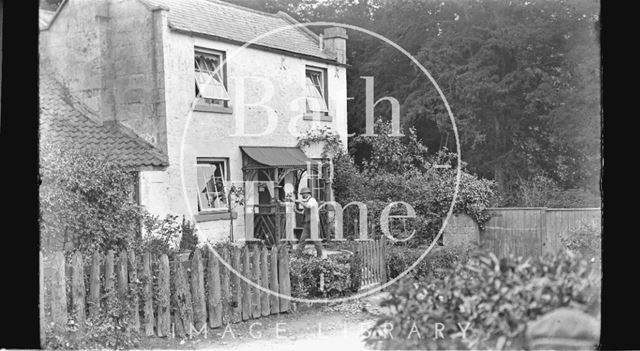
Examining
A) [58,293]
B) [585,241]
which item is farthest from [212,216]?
[585,241]

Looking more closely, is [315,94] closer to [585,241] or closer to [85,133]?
[85,133]

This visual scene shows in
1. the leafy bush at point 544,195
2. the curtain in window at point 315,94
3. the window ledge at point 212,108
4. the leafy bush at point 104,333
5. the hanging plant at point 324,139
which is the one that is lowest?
the leafy bush at point 104,333

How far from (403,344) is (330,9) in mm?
3259

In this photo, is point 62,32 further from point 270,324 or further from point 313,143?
point 270,324

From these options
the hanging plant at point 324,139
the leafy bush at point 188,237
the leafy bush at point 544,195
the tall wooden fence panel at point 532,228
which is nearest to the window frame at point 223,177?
the leafy bush at point 188,237

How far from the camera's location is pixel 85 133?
6227 mm

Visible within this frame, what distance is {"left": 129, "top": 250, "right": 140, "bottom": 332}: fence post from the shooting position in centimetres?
570

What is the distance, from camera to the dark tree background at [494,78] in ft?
17.3

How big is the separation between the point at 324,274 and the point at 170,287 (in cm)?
174

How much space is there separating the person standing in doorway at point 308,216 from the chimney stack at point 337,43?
150 cm

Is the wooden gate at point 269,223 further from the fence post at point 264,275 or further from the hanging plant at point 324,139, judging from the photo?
the hanging plant at point 324,139

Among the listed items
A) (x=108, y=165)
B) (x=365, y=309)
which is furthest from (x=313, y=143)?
(x=108, y=165)

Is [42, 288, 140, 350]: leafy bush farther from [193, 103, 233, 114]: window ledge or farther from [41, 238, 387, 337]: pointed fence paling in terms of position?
[193, 103, 233, 114]: window ledge

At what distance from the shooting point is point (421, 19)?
5773 millimetres
